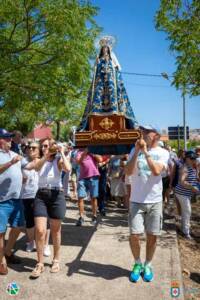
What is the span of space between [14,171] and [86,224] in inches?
120

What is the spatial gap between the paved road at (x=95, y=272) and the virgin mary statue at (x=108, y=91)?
6.54 ft

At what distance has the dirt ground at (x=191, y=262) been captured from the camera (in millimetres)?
4419

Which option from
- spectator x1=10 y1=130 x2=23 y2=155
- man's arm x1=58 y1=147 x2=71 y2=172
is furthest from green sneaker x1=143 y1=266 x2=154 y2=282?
spectator x1=10 y1=130 x2=23 y2=155

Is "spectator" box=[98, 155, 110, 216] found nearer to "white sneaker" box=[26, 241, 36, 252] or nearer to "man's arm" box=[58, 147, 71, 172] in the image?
"white sneaker" box=[26, 241, 36, 252]

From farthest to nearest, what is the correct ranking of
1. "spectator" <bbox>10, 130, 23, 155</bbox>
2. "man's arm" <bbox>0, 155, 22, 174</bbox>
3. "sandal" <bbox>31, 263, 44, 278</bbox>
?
"spectator" <bbox>10, 130, 23, 155</bbox>, "sandal" <bbox>31, 263, 44, 278</bbox>, "man's arm" <bbox>0, 155, 22, 174</bbox>

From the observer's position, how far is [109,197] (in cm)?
1036

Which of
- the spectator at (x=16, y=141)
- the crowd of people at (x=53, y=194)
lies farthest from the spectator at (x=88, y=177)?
the crowd of people at (x=53, y=194)

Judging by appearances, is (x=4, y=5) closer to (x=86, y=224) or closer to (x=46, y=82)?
(x=46, y=82)

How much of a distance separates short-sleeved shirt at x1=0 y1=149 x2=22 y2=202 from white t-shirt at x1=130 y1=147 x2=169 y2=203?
153cm

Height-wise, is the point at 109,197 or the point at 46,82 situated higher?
the point at 46,82

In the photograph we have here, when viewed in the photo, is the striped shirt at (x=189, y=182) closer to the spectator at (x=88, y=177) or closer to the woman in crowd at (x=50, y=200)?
the spectator at (x=88, y=177)

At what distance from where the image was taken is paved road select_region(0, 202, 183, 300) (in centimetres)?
396

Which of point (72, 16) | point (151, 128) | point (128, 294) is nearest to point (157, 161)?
point (151, 128)

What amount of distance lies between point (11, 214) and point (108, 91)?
8.27ft
